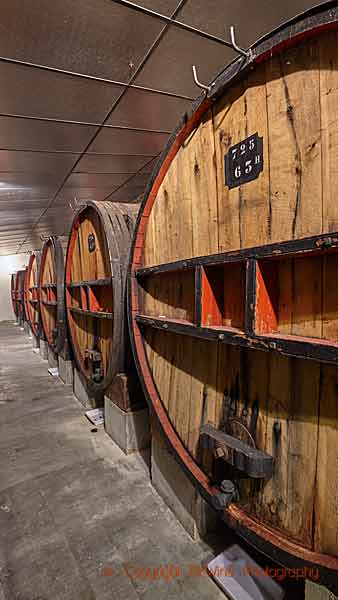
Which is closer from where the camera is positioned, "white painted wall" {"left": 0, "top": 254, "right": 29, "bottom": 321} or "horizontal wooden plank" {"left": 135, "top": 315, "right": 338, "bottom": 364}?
"horizontal wooden plank" {"left": 135, "top": 315, "right": 338, "bottom": 364}

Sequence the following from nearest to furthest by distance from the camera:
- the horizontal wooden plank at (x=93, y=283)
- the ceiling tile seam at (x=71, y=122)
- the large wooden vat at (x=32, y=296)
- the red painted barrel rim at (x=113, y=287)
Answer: the red painted barrel rim at (x=113, y=287)
the horizontal wooden plank at (x=93, y=283)
the ceiling tile seam at (x=71, y=122)
the large wooden vat at (x=32, y=296)

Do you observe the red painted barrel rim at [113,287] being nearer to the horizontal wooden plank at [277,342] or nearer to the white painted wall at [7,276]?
the horizontal wooden plank at [277,342]

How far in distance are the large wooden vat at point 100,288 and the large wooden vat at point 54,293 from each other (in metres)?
0.32

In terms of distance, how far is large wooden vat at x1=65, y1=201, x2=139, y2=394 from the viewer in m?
2.06

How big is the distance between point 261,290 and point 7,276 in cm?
1423

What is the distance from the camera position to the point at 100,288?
8.41 feet

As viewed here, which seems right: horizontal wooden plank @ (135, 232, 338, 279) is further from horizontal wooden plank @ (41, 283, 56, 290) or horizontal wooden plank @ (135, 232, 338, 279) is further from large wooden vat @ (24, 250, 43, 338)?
large wooden vat @ (24, 250, 43, 338)

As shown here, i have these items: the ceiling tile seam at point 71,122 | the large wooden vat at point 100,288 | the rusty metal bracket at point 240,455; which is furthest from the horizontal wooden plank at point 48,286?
the rusty metal bracket at point 240,455

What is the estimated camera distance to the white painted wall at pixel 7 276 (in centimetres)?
1309

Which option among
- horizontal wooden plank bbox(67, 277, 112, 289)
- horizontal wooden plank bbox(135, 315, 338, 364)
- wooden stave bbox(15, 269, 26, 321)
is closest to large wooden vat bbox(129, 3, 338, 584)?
horizontal wooden plank bbox(135, 315, 338, 364)

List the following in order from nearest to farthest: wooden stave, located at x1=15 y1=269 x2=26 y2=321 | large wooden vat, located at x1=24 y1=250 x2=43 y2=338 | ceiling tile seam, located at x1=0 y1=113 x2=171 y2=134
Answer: ceiling tile seam, located at x1=0 y1=113 x2=171 y2=134
large wooden vat, located at x1=24 y1=250 x2=43 y2=338
wooden stave, located at x1=15 y1=269 x2=26 y2=321

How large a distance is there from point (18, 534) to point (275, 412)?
1634mm

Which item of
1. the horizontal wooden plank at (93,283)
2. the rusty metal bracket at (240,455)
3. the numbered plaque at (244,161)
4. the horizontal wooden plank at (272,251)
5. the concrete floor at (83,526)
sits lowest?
the concrete floor at (83,526)

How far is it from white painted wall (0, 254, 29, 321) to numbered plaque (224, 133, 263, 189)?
1366 centimetres
